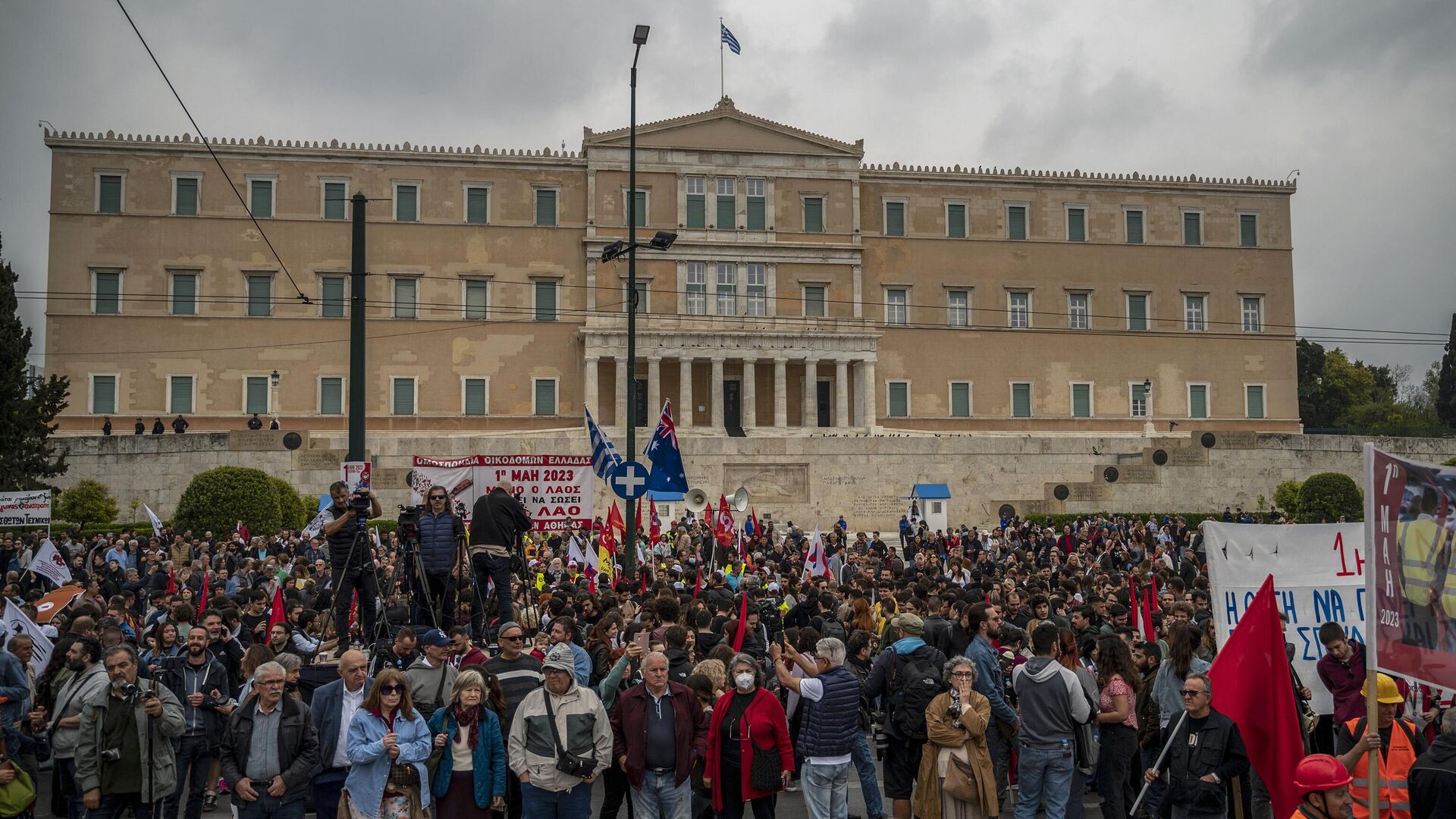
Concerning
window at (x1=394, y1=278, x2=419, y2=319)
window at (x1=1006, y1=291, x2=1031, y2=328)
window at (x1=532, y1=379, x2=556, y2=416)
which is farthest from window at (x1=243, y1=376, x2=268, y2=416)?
window at (x1=1006, y1=291, x2=1031, y2=328)

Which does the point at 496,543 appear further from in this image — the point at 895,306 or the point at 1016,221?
the point at 1016,221

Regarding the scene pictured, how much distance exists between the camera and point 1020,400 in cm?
4853

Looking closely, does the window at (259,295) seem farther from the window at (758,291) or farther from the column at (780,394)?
the column at (780,394)

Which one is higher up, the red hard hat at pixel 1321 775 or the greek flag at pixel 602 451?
the greek flag at pixel 602 451

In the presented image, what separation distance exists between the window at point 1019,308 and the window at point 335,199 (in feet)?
81.3

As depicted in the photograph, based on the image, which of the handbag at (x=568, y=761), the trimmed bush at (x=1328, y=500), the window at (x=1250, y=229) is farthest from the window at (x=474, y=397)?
the handbag at (x=568, y=761)

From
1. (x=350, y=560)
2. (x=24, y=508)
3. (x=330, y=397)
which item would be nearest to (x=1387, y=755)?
(x=350, y=560)

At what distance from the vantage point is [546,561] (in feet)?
66.5

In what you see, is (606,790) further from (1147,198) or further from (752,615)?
(1147,198)

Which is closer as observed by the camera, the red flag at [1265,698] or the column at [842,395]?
the red flag at [1265,698]

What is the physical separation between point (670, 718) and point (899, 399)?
132ft

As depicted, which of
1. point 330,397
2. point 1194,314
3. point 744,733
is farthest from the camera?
point 1194,314

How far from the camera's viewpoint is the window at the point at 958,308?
48.3 meters

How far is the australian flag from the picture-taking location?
1828cm
